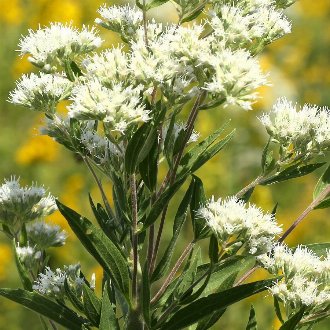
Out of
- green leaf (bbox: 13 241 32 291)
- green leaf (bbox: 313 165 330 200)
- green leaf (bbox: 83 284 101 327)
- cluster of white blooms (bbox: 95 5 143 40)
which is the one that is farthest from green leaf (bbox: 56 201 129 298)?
green leaf (bbox: 313 165 330 200)

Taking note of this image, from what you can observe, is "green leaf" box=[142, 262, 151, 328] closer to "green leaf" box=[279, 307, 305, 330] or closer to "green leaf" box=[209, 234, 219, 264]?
"green leaf" box=[209, 234, 219, 264]

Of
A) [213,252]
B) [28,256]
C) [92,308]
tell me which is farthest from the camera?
[28,256]

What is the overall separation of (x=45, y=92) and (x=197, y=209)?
2.00 feet

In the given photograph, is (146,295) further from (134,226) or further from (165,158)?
(165,158)

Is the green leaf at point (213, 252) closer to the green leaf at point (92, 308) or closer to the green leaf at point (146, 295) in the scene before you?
the green leaf at point (146, 295)

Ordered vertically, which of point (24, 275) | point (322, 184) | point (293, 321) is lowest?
point (293, 321)

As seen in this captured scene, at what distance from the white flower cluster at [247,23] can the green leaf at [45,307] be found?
94 centimetres

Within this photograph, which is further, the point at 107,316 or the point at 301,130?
the point at 301,130

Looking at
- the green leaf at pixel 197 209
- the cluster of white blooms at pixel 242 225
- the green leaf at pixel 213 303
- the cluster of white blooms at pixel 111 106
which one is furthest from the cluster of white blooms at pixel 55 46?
the green leaf at pixel 213 303

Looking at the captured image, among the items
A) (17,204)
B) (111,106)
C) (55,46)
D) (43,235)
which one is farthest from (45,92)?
(43,235)

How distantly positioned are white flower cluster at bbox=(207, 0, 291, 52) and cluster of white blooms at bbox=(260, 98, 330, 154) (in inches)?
11.0

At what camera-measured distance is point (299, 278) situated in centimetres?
253

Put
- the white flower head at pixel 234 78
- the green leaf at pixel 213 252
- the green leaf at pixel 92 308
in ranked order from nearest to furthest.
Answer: the white flower head at pixel 234 78, the green leaf at pixel 213 252, the green leaf at pixel 92 308

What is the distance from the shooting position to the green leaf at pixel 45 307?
2387 mm
